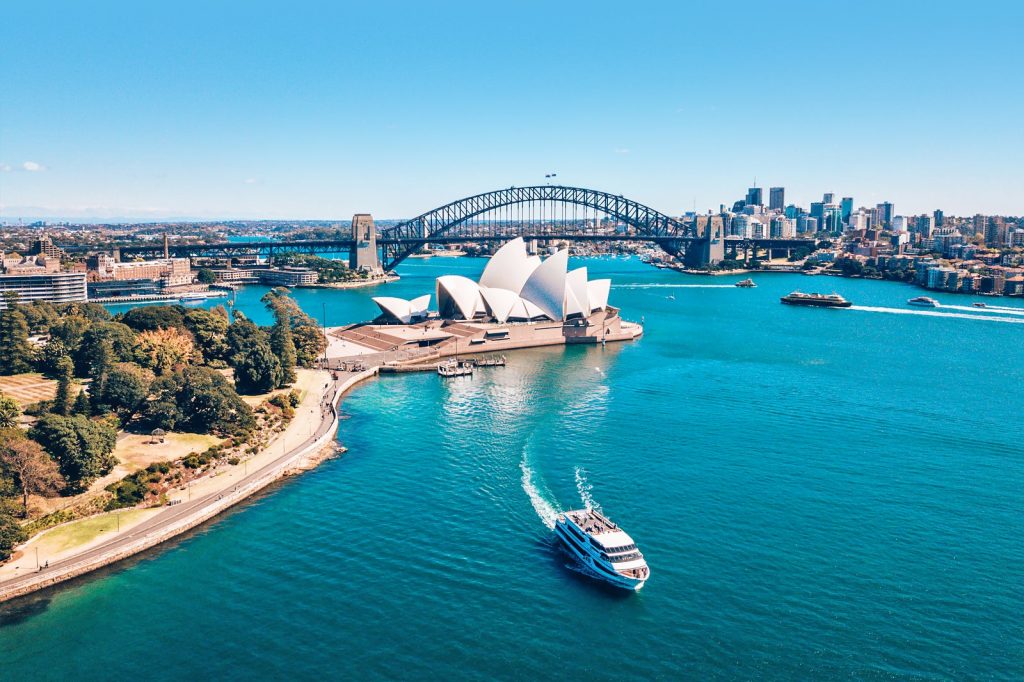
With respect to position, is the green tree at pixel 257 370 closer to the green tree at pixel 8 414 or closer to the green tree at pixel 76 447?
the green tree at pixel 8 414

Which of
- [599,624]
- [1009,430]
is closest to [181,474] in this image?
[599,624]

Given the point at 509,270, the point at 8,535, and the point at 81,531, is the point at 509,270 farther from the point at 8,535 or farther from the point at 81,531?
the point at 8,535

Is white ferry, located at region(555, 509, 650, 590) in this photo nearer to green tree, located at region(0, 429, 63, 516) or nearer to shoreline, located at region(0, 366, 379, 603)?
shoreline, located at region(0, 366, 379, 603)

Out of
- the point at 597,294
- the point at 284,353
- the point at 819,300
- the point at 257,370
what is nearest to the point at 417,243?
the point at 819,300

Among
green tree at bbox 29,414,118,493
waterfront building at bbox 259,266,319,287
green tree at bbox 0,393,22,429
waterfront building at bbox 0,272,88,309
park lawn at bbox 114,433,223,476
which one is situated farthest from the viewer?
waterfront building at bbox 259,266,319,287

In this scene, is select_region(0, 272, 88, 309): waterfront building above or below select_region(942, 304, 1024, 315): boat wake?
above

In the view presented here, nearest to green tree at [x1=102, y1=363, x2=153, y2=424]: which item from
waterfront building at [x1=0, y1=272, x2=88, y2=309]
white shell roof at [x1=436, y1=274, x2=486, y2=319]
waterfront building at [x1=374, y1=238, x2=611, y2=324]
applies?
waterfront building at [x1=374, y1=238, x2=611, y2=324]

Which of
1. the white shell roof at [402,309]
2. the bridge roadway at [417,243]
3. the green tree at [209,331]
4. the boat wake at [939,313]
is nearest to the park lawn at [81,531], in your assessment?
the green tree at [209,331]
